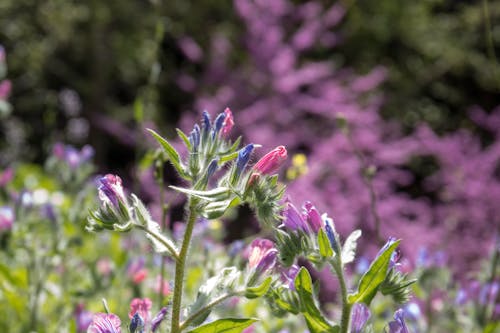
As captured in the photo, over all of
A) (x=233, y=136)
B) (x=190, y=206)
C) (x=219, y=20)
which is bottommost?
(x=190, y=206)

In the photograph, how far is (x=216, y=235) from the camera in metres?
2.19

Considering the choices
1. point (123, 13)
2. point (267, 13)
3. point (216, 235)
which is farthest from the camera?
point (123, 13)

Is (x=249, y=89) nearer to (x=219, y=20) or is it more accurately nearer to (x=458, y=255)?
(x=219, y=20)

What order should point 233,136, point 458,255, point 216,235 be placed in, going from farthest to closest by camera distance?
point 233,136
point 458,255
point 216,235

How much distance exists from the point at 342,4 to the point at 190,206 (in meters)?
6.07

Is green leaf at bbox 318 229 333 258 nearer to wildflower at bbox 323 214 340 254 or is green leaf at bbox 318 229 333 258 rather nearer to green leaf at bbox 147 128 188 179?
wildflower at bbox 323 214 340 254

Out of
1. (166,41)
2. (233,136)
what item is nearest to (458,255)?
(233,136)

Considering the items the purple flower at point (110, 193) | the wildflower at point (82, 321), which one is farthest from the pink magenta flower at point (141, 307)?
the wildflower at point (82, 321)

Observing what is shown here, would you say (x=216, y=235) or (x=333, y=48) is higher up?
(x=333, y=48)

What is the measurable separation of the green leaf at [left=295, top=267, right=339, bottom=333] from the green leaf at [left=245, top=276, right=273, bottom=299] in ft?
0.12

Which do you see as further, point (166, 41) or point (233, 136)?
point (166, 41)

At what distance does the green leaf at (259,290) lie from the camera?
0.78 meters

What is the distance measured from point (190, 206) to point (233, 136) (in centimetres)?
432

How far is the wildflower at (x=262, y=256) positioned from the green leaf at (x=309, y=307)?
83 millimetres
